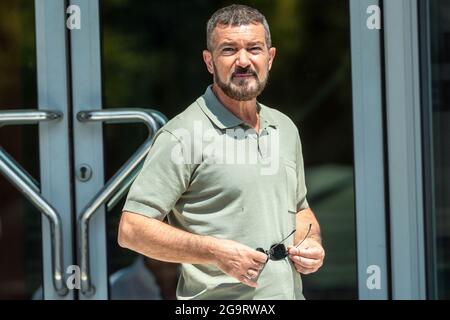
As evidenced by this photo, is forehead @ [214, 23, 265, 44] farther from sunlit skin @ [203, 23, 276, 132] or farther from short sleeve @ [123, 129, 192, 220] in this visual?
short sleeve @ [123, 129, 192, 220]

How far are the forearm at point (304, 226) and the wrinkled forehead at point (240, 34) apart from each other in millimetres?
→ 475

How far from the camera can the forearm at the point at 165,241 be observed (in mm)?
2521

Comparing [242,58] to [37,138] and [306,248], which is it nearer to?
[306,248]

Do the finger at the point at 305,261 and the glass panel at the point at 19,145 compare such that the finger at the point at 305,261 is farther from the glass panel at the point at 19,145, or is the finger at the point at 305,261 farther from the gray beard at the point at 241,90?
the glass panel at the point at 19,145

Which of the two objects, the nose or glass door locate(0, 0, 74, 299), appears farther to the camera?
glass door locate(0, 0, 74, 299)

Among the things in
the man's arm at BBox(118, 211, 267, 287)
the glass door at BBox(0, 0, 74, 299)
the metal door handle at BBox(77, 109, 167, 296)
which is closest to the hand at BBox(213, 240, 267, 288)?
the man's arm at BBox(118, 211, 267, 287)

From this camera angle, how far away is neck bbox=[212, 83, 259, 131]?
262 centimetres

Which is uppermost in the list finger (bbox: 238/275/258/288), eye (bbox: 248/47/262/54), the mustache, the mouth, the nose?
eye (bbox: 248/47/262/54)

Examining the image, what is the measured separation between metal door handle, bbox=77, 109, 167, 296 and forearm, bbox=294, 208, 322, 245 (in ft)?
1.86

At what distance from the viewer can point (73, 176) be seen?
3164 mm

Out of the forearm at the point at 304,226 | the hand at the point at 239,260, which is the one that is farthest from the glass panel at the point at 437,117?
the hand at the point at 239,260

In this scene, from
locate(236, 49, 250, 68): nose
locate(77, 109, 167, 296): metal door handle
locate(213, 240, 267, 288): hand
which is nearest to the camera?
locate(213, 240, 267, 288): hand

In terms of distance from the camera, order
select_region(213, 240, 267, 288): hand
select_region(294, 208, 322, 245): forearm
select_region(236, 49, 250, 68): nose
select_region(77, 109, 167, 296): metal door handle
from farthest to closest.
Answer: select_region(77, 109, 167, 296): metal door handle < select_region(294, 208, 322, 245): forearm < select_region(236, 49, 250, 68): nose < select_region(213, 240, 267, 288): hand

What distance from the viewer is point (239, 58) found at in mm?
2561
